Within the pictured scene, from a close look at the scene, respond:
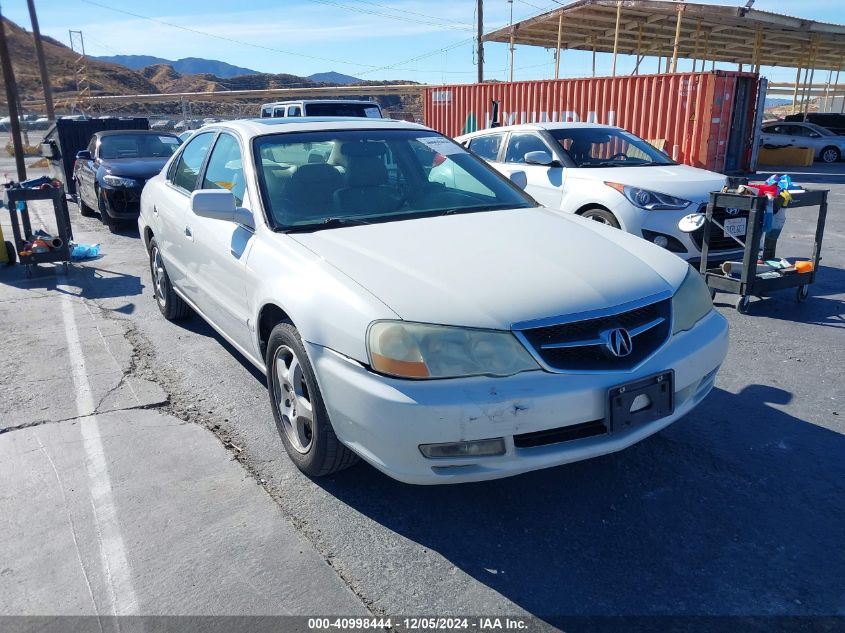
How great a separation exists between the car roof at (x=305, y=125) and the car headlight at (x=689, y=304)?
216cm

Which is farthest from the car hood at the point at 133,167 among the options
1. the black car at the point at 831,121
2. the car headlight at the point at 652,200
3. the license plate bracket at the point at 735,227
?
the black car at the point at 831,121

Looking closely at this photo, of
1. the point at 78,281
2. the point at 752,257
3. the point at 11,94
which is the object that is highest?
the point at 11,94

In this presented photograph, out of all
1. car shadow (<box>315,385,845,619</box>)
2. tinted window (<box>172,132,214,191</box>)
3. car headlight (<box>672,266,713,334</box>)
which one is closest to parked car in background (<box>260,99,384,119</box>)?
tinted window (<box>172,132,214,191</box>)

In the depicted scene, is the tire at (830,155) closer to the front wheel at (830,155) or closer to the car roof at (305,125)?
the front wheel at (830,155)

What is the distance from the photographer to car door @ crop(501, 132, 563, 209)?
7.21 meters

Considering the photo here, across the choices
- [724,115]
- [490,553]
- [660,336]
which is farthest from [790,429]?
[724,115]

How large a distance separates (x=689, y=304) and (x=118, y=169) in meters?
9.72

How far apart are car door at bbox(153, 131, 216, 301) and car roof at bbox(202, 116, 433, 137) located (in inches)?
15.5

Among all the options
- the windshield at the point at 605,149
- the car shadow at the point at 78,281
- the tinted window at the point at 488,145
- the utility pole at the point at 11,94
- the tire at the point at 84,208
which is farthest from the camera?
the tire at the point at 84,208

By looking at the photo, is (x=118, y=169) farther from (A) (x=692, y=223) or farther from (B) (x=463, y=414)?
(B) (x=463, y=414)

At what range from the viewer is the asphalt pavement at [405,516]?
2.46m

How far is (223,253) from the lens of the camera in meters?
3.86

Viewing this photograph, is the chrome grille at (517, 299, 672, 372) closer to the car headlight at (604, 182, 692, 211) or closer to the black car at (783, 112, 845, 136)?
the car headlight at (604, 182, 692, 211)

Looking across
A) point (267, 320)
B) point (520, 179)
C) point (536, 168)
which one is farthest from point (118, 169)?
point (267, 320)
